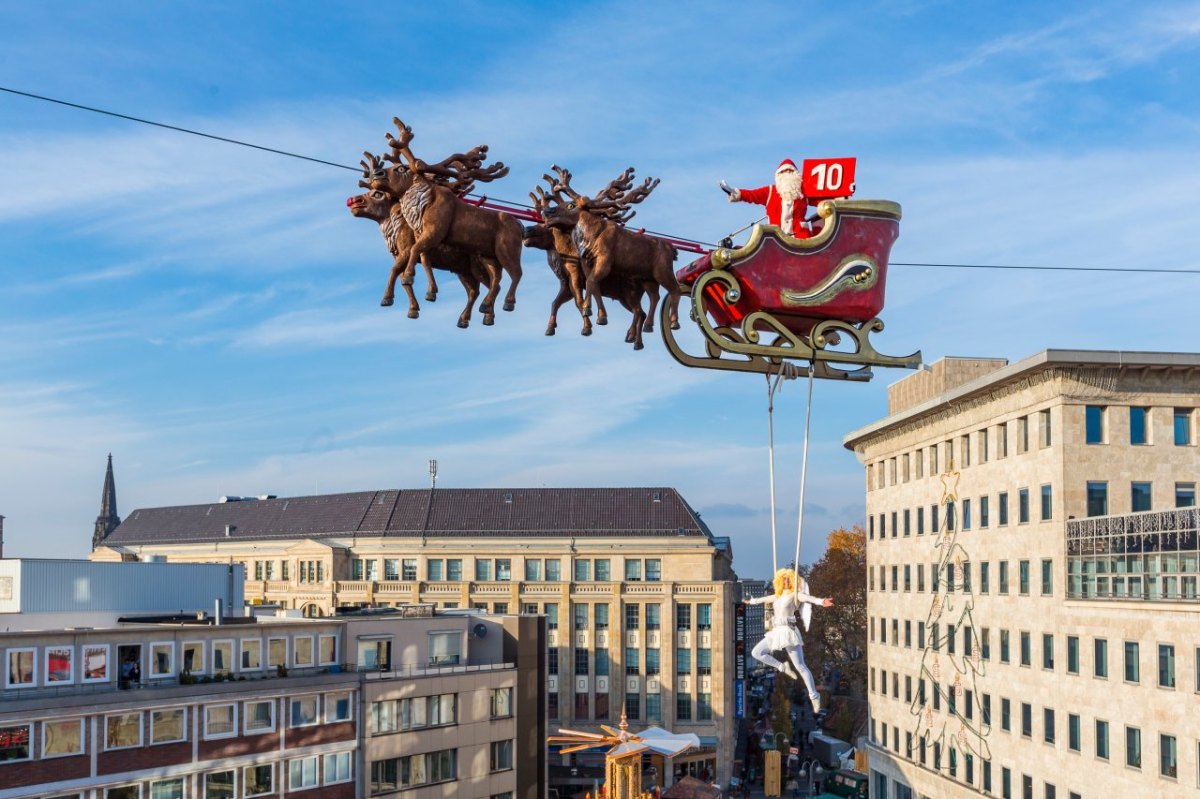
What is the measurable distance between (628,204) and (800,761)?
133m

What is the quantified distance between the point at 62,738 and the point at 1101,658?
44.8 meters

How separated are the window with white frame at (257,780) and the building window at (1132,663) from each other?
3880 cm

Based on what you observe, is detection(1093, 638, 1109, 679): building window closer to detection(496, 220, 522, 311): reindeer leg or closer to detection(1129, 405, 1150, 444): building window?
detection(1129, 405, 1150, 444): building window

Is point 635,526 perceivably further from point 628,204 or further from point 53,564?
point 628,204

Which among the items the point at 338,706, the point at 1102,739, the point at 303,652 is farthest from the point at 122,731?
the point at 1102,739

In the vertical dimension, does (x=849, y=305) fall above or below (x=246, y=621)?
above

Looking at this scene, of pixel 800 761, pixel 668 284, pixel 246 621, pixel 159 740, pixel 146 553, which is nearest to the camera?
pixel 668 284

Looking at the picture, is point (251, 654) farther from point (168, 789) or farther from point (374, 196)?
point (374, 196)

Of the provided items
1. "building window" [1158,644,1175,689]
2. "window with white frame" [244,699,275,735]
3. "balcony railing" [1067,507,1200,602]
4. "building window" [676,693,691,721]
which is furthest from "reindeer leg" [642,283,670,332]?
"building window" [676,693,691,721]

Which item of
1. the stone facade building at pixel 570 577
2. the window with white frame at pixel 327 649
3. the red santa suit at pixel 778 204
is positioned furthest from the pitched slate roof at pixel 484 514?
the red santa suit at pixel 778 204

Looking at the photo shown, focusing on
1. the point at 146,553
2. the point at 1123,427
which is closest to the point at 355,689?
the point at 1123,427

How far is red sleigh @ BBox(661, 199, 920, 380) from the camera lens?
17.6m

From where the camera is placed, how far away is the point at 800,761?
5600 inches

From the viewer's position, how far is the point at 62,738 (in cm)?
5422
